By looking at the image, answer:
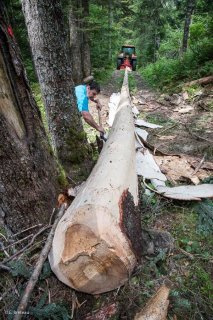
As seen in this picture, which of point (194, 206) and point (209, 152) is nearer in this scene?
point (194, 206)

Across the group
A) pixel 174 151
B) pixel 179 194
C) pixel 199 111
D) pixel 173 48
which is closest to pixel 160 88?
pixel 199 111

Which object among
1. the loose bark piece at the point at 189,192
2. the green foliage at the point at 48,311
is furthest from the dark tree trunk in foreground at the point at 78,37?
the green foliage at the point at 48,311

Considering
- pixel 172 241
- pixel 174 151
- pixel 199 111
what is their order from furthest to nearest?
pixel 199 111, pixel 174 151, pixel 172 241

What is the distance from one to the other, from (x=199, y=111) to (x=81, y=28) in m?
6.68

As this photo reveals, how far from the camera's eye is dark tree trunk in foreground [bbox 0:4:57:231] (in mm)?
1747

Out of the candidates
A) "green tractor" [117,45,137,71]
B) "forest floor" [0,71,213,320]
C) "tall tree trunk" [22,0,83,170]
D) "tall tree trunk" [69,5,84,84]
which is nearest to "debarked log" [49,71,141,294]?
"forest floor" [0,71,213,320]

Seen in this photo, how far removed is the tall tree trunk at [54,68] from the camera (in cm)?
300

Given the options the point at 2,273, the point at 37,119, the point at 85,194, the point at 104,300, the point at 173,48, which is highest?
the point at 37,119

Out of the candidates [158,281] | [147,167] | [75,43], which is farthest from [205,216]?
[75,43]

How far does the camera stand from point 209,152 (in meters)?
4.38

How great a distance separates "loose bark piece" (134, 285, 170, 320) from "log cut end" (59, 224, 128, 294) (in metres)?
0.24

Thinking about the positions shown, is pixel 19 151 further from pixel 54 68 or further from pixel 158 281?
pixel 54 68

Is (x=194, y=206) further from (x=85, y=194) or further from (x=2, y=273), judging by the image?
(x=2, y=273)

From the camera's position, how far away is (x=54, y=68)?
3.12 meters
